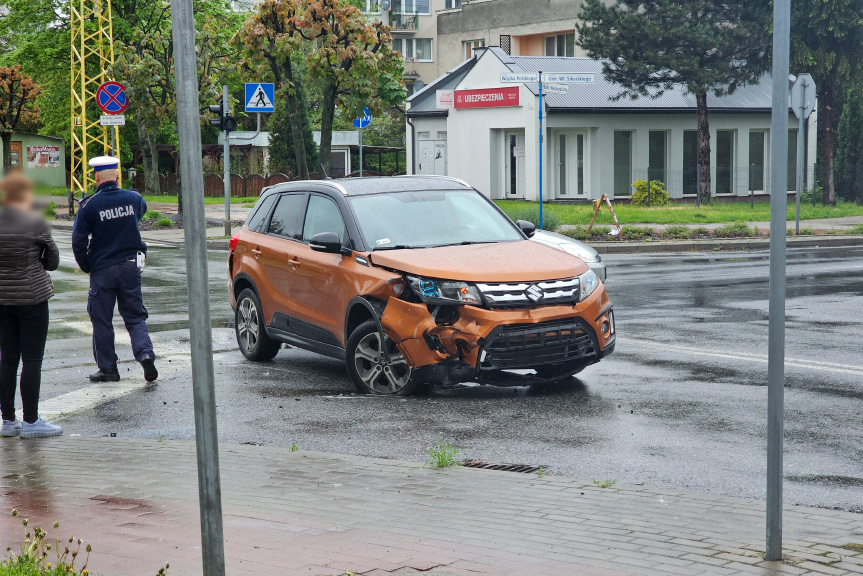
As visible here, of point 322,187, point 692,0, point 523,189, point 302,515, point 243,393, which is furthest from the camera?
point 523,189

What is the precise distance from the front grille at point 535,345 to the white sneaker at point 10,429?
3.35m

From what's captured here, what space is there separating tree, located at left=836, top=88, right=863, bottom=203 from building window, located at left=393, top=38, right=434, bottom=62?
147 ft

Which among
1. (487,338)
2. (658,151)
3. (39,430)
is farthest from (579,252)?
(658,151)

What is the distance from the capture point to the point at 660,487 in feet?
20.9

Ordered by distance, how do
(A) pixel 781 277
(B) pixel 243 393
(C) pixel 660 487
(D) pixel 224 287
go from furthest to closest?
(D) pixel 224 287 < (B) pixel 243 393 < (C) pixel 660 487 < (A) pixel 781 277

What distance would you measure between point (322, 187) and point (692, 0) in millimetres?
30673

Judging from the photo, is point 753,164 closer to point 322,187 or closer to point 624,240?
point 624,240

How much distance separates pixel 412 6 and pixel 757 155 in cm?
4535

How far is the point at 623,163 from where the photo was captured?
41.5m

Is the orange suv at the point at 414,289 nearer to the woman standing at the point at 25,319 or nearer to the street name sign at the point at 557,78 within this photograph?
the woman standing at the point at 25,319

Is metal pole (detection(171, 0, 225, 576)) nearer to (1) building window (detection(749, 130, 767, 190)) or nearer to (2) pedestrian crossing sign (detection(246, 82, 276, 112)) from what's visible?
(2) pedestrian crossing sign (detection(246, 82, 276, 112))

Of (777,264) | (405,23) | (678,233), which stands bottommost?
(678,233)

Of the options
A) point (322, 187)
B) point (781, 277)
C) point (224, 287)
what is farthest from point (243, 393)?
point (224, 287)

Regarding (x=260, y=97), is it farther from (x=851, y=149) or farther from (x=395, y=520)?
(x=851, y=149)
